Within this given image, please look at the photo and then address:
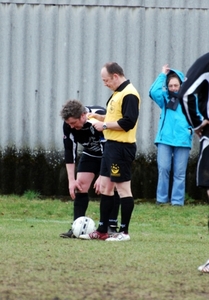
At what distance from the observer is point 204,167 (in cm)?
664

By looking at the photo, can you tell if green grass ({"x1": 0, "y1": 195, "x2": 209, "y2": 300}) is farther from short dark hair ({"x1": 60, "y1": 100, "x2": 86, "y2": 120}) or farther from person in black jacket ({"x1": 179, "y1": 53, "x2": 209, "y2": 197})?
short dark hair ({"x1": 60, "y1": 100, "x2": 86, "y2": 120})

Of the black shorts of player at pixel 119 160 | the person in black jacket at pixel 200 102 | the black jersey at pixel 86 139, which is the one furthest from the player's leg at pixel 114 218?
the person in black jacket at pixel 200 102

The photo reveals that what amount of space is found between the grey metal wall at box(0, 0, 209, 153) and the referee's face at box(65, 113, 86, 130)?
5270 mm

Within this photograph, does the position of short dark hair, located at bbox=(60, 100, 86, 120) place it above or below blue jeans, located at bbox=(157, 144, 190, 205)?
above

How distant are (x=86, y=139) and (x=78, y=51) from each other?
5.32 meters

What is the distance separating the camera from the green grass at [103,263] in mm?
5992

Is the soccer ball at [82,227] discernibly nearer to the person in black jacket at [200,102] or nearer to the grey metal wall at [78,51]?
the person in black jacket at [200,102]

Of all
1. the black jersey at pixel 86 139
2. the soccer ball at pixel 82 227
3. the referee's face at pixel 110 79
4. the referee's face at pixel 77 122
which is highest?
the referee's face at pixel 110 79

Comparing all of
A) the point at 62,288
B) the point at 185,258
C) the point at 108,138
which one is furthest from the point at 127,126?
the point at 62,288

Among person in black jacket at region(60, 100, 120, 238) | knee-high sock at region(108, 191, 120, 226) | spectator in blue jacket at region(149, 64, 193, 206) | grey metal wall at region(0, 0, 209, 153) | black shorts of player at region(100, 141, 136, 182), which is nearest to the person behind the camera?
black shorts of player at region(100, 141, 136, 182)

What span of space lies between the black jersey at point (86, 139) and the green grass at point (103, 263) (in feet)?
3.31

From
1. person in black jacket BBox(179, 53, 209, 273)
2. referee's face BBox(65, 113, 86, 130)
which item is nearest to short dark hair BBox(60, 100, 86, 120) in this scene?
referee's face BBox(65, 113, 86, 130)

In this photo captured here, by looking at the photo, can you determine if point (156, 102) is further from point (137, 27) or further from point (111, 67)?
point (111, 67)

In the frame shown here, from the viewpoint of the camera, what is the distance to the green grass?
599 centimetres
